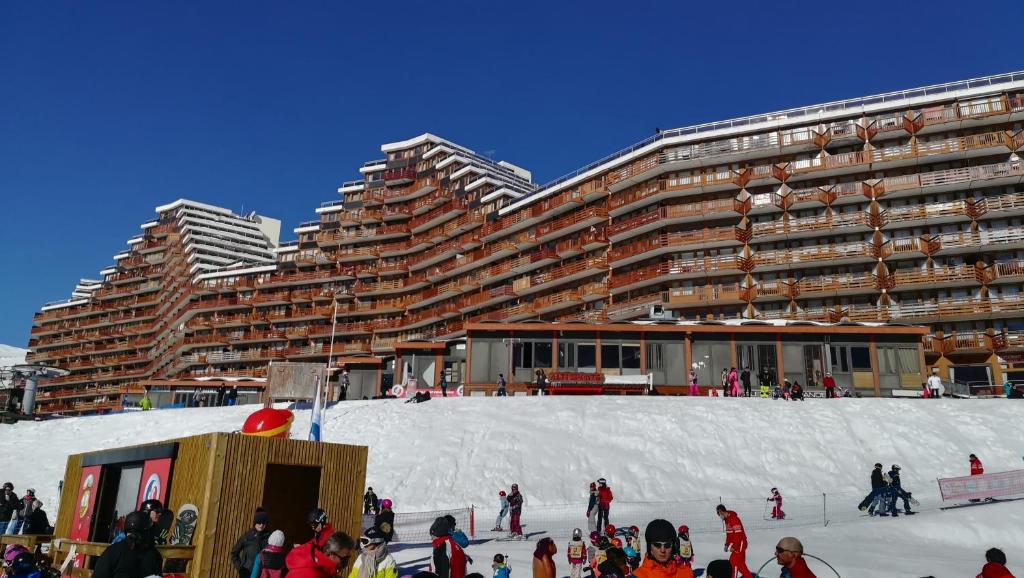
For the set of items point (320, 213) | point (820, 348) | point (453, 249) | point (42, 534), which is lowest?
point (42, 534)

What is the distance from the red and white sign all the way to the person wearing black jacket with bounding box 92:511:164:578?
20218 millimetres

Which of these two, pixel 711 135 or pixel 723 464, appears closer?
pixel 723 464

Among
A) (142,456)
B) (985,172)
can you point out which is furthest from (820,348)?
(142,456)

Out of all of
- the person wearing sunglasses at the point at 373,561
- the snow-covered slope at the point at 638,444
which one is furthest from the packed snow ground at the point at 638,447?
the person wearing sunglasses at the point at 373,561

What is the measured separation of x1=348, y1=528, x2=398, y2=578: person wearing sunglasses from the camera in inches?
287

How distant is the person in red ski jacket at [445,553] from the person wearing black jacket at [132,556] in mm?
2822

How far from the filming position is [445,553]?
8.78 meters

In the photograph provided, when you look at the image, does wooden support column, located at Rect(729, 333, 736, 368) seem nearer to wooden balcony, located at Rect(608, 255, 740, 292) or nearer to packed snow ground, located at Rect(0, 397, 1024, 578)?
packed snow ground, located at Rect(0, 397, 1024, 578)

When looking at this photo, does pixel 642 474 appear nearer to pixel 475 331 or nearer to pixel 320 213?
pixel 475 331

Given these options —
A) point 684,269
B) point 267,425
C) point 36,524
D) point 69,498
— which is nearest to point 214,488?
point 267,425

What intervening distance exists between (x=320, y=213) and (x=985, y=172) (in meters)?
65.9

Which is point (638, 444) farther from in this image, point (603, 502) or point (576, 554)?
point (576, 554)

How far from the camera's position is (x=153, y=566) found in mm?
7547

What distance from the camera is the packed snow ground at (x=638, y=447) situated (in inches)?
973
